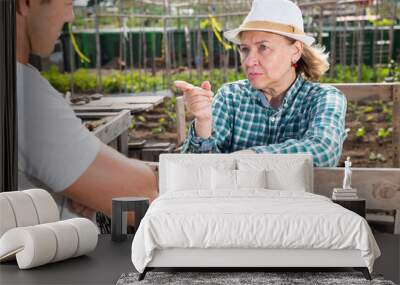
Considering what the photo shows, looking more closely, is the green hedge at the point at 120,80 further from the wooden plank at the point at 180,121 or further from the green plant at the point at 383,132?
the green plant at the point at 383,132

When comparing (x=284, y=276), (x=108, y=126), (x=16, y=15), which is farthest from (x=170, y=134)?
(x=284, y=276)

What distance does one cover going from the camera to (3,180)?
18.6ft

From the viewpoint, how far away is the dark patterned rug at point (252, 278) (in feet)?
13.4

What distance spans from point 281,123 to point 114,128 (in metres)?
1.26

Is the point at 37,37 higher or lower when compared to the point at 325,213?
higher

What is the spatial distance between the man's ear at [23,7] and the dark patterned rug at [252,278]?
2460mm

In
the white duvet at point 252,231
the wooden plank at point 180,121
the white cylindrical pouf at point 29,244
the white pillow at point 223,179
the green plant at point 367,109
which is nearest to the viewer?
the white duvet at point 252,231

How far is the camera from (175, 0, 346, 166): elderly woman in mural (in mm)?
5484

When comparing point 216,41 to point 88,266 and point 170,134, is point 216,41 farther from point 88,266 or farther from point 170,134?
point 88,266

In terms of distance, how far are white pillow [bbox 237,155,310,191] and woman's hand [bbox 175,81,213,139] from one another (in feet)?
1.71

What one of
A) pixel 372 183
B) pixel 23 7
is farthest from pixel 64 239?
pixel 372 183

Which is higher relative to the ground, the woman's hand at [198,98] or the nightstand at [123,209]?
the woman's hand at [198,98]

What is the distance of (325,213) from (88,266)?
4.66 ft

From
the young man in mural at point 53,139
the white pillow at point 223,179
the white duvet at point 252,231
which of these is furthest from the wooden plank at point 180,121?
the white duvet at point 252,231
